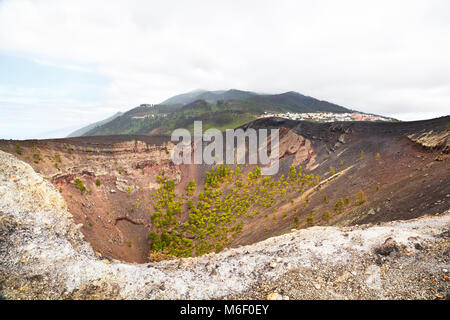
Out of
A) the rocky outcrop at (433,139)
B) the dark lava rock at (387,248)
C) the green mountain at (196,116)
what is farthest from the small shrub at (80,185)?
the green mountain at (196,116)

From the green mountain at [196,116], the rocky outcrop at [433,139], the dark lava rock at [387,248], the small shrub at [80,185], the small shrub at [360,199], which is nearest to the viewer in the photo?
the dark lava rock at [387,248]

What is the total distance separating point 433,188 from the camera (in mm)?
13422

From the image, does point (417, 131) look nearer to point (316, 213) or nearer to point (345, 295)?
point (316, 213)

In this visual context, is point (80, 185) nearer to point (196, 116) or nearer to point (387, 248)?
point (387, 248)

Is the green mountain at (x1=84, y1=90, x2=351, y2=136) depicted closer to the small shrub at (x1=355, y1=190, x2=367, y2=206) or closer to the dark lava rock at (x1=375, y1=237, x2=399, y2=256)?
the small shrub at (x1=355, y1=190, x2=367, y2=206)

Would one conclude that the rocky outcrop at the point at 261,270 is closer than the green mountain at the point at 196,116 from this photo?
Yes

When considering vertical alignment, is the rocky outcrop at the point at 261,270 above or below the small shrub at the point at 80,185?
below

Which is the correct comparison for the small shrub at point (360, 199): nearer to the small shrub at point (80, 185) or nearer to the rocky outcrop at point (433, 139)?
the rocky outcrop at point (433, 139)

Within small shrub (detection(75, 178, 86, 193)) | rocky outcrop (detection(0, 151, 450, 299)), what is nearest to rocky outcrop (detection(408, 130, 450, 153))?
rocky outcrop (detection(0, 151, 450, 299))

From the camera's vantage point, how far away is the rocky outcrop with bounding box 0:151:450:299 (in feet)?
22.3

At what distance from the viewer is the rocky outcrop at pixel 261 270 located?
681 cm

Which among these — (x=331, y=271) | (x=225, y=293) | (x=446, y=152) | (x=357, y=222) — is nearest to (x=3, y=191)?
(x=225, y=293)
